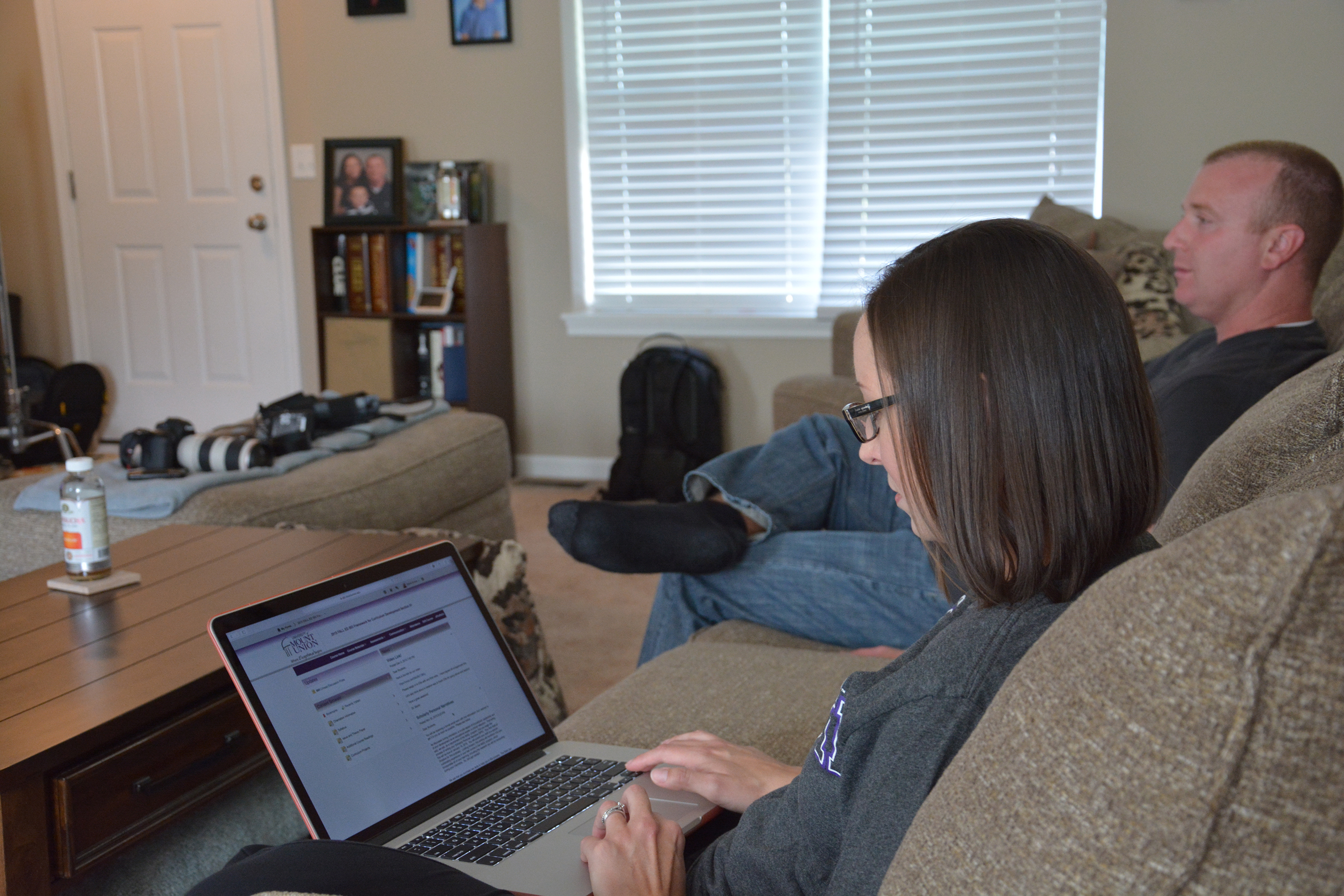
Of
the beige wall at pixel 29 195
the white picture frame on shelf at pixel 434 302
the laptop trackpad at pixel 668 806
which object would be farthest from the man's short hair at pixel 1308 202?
the beige wall at pixel 29 195

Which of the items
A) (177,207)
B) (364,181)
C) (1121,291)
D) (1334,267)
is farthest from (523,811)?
(177,207)

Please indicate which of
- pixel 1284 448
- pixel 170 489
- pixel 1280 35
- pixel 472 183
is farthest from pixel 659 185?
pixel 1284 448

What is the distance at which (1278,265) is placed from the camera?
6.42 feet

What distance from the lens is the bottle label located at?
1.61 metres

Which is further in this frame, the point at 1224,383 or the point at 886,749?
the point at 1224,383

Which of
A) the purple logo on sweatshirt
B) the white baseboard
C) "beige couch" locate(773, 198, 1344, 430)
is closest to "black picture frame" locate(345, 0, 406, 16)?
the white baseboard

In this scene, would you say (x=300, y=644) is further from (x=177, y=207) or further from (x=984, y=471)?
(x=177, y=207)

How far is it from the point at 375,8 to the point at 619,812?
4136 millimetres

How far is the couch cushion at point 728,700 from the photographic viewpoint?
126 centimetres

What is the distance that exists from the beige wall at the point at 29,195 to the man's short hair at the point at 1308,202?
196 inches

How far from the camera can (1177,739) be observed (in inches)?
15.8

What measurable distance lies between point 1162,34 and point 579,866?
3.59 m

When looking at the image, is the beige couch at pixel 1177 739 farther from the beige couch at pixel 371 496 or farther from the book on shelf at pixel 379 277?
the book on shelf at pixel 379 277

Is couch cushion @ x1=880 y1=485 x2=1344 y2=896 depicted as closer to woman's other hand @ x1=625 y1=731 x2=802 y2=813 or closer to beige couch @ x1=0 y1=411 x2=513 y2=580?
woman's other hand @ x1=625 y1=731 x2=802 y2=813
